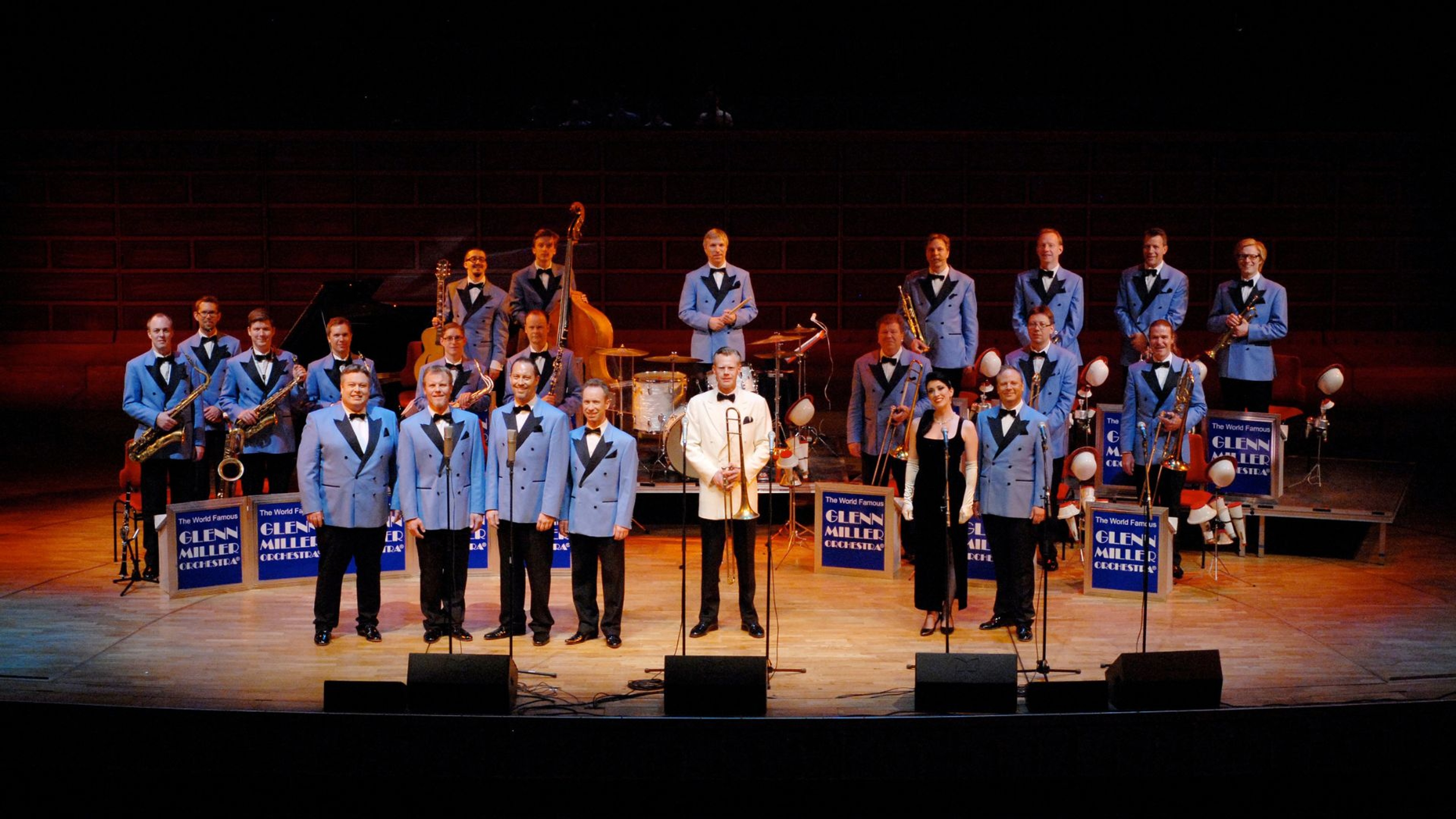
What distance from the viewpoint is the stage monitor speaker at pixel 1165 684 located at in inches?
224

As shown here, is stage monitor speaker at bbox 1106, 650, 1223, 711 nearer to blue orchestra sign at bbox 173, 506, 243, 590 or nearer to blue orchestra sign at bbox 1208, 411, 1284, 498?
blue orchestra sign at bbox 1208, 411, 1284, 498

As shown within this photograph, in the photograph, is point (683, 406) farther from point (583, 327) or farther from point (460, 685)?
point (460, 685)

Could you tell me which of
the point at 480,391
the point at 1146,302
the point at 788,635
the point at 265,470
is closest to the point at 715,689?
the point at 788,635

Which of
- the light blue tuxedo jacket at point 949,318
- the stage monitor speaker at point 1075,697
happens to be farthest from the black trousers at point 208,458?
the stage monitor speaker at point 1075,697

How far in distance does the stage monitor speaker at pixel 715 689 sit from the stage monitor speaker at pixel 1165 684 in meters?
1.41

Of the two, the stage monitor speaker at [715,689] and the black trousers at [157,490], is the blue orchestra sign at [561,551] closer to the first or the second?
the black trousers at [157,490]

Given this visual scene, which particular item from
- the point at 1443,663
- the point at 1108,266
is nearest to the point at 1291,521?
the point at 1443,663

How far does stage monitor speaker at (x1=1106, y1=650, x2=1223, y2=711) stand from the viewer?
5695 millimetres

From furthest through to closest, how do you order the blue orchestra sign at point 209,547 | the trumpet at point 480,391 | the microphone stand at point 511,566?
the trumpet at point 480,391 → the blue orchestra sign at point 209,547 → the microphone stand at point 511,566

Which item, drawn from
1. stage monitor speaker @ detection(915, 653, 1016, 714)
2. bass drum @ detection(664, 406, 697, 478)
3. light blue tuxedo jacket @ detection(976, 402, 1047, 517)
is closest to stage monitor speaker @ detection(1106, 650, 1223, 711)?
stage monitor speaker @ detection(915, 653, 1016, 714)

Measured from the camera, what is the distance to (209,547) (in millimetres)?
7656

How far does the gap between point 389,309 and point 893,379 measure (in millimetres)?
4159

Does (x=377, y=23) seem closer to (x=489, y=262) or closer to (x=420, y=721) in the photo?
(x=489, y=262)

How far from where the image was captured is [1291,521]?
9141 mm
